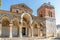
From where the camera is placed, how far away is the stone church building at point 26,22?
2078cm

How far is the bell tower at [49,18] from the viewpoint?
2533 cm

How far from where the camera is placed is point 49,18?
2616 cm

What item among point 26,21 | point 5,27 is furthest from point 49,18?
point 5,27

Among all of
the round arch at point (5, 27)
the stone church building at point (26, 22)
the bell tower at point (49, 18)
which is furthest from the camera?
the bell tower at point (49, 18)

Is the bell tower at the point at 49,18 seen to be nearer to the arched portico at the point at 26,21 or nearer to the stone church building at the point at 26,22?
the stone church building at the point at 26,22

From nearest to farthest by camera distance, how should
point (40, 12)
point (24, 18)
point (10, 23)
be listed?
1. point (10, 23)
2. point (24, 18)
3. point (40, 12)

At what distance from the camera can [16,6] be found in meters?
24.9

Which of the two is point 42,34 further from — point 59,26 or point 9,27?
point 59,26

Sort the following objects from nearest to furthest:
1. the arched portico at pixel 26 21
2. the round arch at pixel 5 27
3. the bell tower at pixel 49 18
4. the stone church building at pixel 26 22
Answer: the stone church building at pixel 26 22, the round arch at pixel 5 27, the arched portico at pixel 26 21, the bell tower at pixel 49 18

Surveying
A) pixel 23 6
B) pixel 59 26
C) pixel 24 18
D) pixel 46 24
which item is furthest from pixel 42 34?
pixel 59 26

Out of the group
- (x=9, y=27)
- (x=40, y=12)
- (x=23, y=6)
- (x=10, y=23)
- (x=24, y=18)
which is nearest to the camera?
(x=10, y=23)

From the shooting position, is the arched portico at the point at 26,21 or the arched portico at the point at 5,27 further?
the arched portico at the point at 26,21

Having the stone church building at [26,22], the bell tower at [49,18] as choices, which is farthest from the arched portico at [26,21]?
the bell tower at [49,18]

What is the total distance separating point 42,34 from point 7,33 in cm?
712
